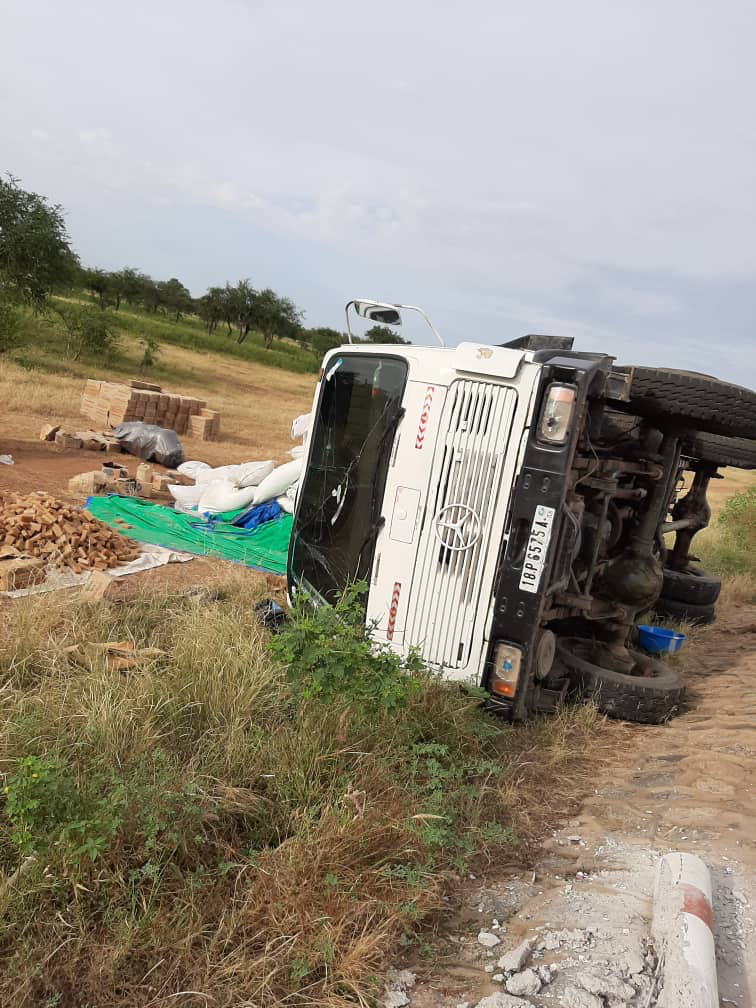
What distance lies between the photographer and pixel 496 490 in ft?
14.7

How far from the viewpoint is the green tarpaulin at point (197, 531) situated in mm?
8727

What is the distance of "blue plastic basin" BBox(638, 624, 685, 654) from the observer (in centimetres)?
674

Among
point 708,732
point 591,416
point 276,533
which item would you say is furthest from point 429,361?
point 276,533

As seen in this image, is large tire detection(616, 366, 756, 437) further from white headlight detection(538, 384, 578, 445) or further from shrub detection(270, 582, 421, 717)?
shrub detection(270, 582, 421, 717)

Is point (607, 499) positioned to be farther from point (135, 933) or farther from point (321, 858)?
point (135, 933)

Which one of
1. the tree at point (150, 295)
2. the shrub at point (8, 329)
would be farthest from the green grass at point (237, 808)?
the tree at point (150, 295)

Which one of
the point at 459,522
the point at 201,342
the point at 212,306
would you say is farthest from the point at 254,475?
the point at 212,306

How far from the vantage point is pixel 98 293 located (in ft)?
186

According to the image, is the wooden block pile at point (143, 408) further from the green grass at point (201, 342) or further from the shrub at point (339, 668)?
the green grass at point (201, 342)

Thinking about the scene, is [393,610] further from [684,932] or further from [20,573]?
[20,573]

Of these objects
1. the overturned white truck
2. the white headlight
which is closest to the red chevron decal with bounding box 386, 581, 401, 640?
the overturned white truck

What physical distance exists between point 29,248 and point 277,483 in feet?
68.7

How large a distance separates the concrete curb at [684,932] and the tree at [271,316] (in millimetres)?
65939

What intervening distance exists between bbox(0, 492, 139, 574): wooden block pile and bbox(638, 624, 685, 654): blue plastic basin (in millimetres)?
4839
